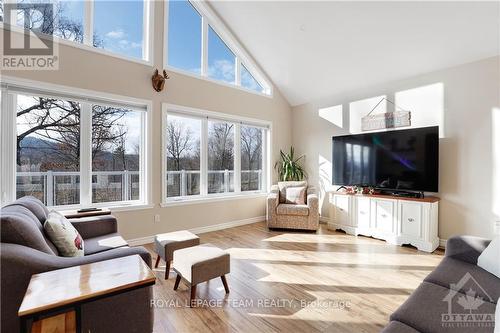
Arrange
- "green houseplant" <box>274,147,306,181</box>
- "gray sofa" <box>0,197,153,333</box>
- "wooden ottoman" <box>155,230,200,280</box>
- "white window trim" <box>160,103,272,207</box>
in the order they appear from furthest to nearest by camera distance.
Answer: "green houseplant" <box>274,147,306,181</box> < "white window trim" <box>160,103,272,207</box> < "wooden ottoman" <box>155,230,200,280</box> < "gray sofa" <box>0,197,153,333</box>

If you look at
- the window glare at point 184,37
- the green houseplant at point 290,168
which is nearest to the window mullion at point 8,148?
the window glare at point 184,37

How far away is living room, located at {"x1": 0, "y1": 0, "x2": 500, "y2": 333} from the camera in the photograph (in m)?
1.66

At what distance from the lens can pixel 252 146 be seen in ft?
17.4

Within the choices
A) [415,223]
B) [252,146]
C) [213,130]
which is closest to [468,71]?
[415,223]

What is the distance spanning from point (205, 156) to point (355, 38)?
10.2 feet

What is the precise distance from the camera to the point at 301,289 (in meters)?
2.43

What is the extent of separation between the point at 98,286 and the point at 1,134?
2.87 meters

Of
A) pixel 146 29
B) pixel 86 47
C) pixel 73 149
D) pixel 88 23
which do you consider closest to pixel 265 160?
pixel 146 29

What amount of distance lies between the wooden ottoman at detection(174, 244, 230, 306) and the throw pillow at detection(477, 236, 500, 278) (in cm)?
197

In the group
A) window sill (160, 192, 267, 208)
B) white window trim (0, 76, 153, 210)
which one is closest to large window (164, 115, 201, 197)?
window sill (160, 192, 267, 208)

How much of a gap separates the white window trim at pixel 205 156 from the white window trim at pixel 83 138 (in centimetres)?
24

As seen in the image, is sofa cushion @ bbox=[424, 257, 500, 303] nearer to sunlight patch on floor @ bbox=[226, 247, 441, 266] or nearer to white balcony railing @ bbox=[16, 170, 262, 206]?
sunlight patch on floor @ bbox=[226, 247, 441, 266]

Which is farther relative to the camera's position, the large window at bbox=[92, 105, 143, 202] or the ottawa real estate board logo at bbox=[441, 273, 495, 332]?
the large window at bbox=[92, 105, 143, 202]

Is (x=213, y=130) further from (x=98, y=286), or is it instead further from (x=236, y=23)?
(x=98, y=286)
